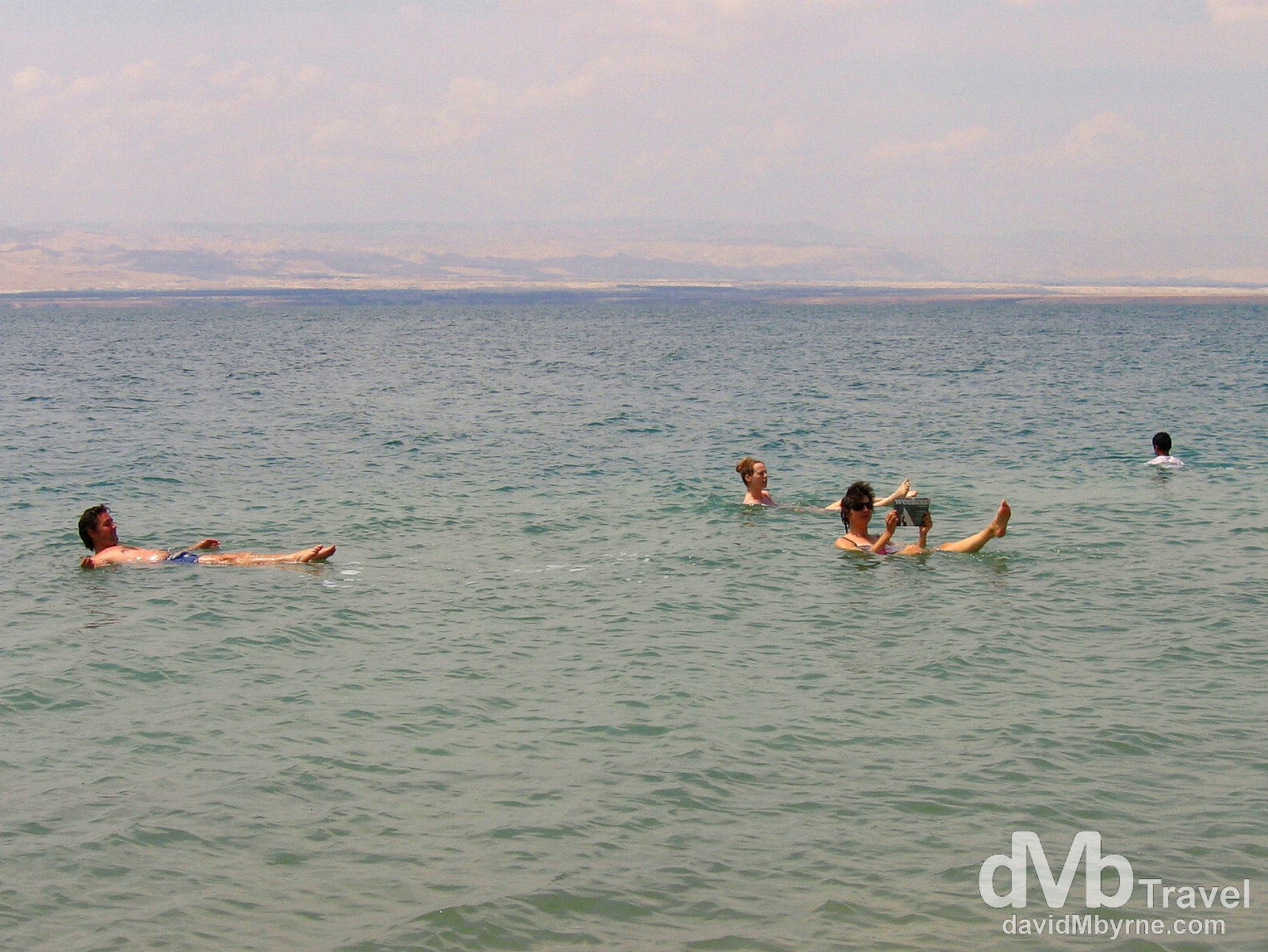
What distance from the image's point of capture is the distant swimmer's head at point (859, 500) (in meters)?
19.9

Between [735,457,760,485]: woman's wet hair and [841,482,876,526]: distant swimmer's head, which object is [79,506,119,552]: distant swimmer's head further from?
[841,482,876,526]: distant swimmer's head

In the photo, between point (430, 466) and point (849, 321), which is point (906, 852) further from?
point (849, 321)

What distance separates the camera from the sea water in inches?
355

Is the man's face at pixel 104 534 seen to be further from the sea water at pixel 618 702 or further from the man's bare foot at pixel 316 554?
the man's bare foot at pixel 316 554

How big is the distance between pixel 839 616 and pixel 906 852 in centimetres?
713

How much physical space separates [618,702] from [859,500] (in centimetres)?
810

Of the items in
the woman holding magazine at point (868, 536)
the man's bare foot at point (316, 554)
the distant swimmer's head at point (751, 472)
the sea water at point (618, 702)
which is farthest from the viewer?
the distant swimmer's head at point (751, 472)

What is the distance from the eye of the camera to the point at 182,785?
11078 mm

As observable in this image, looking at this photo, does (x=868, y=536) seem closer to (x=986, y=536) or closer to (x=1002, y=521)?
(x=986, y=536)

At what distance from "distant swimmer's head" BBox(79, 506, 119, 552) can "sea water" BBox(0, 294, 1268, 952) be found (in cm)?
54

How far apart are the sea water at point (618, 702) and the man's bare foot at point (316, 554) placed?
1.03 ft

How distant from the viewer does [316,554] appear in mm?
18953

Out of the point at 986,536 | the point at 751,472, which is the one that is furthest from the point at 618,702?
the point at 751,472

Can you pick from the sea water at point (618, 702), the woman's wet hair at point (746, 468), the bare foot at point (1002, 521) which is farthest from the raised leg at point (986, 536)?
the woman's wet hair at point (746, 468)
